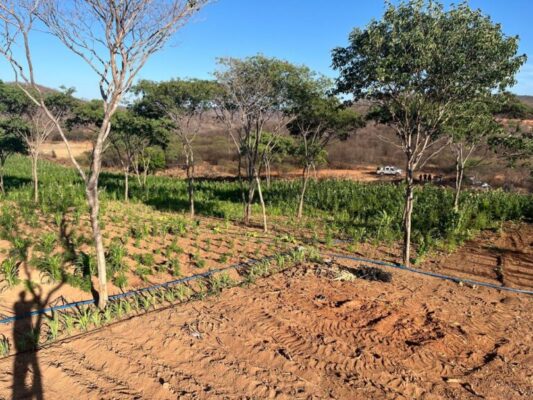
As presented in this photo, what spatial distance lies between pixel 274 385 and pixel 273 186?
20.2 metres

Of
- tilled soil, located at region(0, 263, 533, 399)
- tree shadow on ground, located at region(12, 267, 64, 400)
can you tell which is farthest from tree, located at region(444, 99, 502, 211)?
tree shadow on ground, located at region(12, 267, 64, 400)

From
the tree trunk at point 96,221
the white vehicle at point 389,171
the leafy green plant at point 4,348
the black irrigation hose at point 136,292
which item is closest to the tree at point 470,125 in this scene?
the black irrigation hose at point 136,292

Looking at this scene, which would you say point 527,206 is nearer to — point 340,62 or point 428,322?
point 340,62

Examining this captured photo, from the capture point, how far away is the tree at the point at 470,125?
8.84 meters

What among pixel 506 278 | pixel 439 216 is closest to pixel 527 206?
pixel 439 216

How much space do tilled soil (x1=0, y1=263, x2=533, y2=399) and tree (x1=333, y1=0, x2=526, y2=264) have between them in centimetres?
350

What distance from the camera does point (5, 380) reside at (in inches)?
181

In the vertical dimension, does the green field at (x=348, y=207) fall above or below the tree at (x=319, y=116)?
below

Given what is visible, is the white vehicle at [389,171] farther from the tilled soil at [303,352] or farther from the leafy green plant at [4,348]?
the leafy green plant at [4,348]

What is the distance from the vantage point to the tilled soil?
14.8 feet

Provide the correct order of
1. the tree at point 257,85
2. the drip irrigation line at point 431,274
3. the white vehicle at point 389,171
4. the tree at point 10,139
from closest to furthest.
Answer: the drip irrigation line at point 431,274
the tree at point 257,85
the tree at point 10,139
the white vehicle at point 389,171

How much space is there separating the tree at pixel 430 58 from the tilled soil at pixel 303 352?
11.5 feet

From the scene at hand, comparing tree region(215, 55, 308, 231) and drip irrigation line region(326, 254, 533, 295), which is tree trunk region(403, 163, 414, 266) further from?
tree region(215, 55, 308, 231)

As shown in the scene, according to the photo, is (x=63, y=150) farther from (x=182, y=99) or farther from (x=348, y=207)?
(x=348, y=207)
